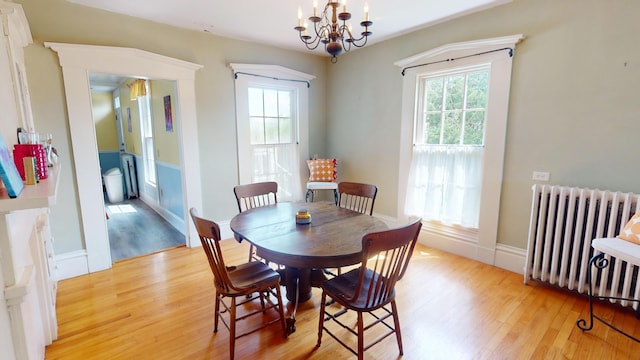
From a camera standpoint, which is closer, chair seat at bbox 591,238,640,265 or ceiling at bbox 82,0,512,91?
chair seat at bbox 591,238,640,265

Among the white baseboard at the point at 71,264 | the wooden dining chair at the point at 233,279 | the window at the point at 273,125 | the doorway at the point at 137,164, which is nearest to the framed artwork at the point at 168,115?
the doorway at the point at 137,164

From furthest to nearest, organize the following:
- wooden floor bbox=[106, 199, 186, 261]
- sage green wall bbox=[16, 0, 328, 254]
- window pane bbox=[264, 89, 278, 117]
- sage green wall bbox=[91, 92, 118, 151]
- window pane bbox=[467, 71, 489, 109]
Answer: sage green wall bbox=[91, 92, 118, 151] < window pane bbox=[264, 89, 278, 117] < wooden floor bbox=[106, 199, 186, 261] < window pane bbox=[467, 71, 489, 109] < sage green wall bbox=[16, 0, 328, 254]

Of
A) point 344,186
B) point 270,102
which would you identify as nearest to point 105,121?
point 270,102

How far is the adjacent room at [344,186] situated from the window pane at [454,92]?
1.4 inches

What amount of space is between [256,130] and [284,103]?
62 centimetres

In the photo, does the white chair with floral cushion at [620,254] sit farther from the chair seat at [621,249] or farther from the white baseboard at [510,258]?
the white baseboard at [510,258]

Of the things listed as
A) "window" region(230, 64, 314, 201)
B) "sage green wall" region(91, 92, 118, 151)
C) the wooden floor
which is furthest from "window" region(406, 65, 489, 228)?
"sage green wall" region(91, 92, 118, 151)

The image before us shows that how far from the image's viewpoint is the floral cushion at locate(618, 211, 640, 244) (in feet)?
6.33

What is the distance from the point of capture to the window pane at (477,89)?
118 inches

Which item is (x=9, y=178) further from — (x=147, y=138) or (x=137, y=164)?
(x=137, y=164)

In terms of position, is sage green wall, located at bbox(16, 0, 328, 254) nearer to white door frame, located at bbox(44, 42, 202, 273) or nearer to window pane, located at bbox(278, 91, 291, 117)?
white door frame, located at bbox(44, 42, 202, 273)

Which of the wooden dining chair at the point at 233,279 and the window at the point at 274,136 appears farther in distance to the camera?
the window at the point at 274,136

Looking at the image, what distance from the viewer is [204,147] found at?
3627mm

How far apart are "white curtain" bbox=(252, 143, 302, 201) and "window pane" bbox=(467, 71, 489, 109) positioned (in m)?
2.43
